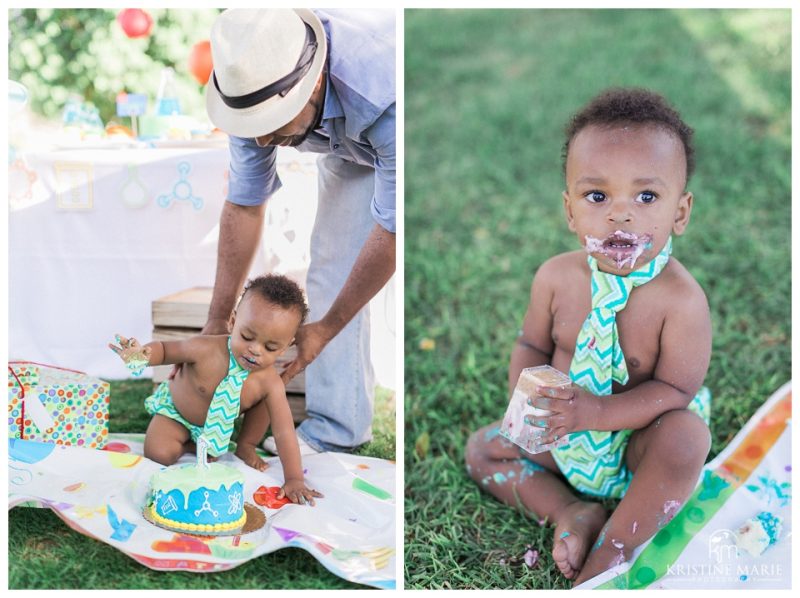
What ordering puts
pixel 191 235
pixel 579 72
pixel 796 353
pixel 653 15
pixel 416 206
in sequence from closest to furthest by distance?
pixel 796 353
pixel 191 235
pixel 416 206
pixel 579 72
pixel 653 15

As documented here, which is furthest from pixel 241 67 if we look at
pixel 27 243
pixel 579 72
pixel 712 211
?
pixel 579 72

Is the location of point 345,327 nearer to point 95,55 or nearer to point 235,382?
point 235,382

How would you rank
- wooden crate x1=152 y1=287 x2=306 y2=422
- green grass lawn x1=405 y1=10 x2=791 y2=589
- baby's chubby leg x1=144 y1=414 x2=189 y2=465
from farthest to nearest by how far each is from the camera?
wooden crate x1=152 y1=287 x2=306 y2=422, green grass lawn x1=405 y1=10 x2=791 y2=589, baby's chubby leg x1=144 y1=414 x2=189 y2=465

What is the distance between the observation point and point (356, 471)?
2.37 m

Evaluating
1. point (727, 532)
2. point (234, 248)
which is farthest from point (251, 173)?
point (727, 532)

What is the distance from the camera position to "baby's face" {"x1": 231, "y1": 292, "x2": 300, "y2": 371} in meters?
2.17

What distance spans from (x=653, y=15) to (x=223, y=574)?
15.8ft

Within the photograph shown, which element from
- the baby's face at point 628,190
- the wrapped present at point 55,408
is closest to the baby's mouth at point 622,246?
the baby's face at point 628,190

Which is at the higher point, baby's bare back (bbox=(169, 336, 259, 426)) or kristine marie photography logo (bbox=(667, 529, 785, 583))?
baby's bare back (bbox=(169, 336, 259, 426))

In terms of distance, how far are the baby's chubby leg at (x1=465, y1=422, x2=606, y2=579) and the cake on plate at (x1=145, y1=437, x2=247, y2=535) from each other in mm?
676

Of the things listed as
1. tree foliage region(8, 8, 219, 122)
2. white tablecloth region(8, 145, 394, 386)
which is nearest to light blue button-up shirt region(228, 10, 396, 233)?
white tablecloth region(8, 145, 394, 386)

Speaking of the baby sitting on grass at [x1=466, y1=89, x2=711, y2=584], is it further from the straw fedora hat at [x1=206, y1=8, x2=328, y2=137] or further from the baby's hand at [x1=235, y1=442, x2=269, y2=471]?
the baby's hand at [x1=235, y1=442, x2=269, y2=471]

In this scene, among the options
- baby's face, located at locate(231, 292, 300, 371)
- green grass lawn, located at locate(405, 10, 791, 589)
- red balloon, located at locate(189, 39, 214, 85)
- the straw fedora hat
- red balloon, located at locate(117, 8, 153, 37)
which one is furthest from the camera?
red balloon, located at locate(189, 39, 214, 85)
